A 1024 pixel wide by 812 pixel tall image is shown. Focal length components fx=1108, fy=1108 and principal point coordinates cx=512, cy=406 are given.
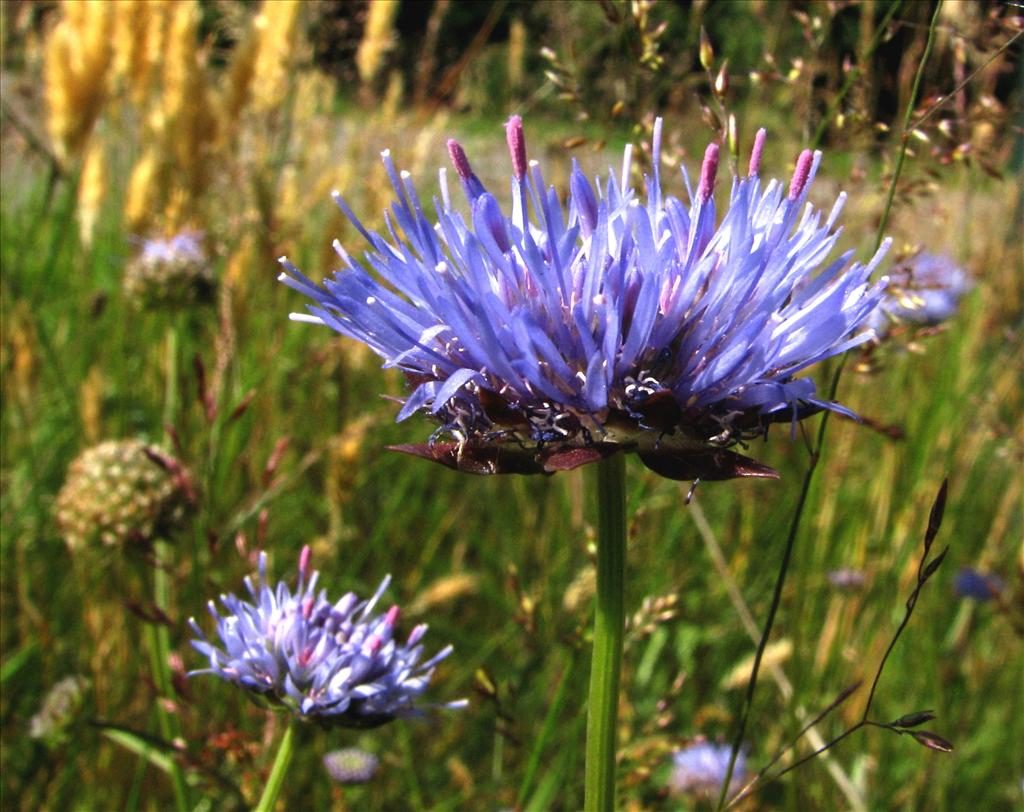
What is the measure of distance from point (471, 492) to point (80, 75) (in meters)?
1.00

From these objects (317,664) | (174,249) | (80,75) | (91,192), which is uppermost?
(80,75)

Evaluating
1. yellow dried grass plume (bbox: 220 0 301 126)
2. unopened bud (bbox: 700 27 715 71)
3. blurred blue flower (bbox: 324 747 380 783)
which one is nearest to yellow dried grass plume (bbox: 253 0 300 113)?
yellow dried grass plume (bbox: 220 0 301 126)

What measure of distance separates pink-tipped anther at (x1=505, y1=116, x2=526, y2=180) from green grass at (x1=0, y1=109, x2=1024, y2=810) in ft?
1.51

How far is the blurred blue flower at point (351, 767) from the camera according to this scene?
132 cm

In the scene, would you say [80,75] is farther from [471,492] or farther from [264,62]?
[471,492]

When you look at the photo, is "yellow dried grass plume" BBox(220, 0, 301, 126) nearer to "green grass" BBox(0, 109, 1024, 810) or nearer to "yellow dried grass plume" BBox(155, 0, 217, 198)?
"yellow dried grass plume" BBox(155, 0, 217, 198)

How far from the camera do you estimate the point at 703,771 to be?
170 centimetres

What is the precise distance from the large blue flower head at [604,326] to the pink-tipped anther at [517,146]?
62mm

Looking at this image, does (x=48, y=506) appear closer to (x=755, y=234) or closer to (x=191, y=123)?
(x=191, y=123)

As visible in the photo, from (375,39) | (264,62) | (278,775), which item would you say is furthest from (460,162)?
(375,39)

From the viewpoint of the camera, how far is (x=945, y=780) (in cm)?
159

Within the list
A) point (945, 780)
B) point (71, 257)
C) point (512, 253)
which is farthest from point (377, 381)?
point (512, 253)

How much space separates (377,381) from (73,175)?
0.82m

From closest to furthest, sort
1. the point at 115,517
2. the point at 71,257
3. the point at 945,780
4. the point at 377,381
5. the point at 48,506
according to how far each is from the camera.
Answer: the point at 115,517 → the point at 945,780 → the point at 48,506 → the point at 377,381 → the point at 71,257
